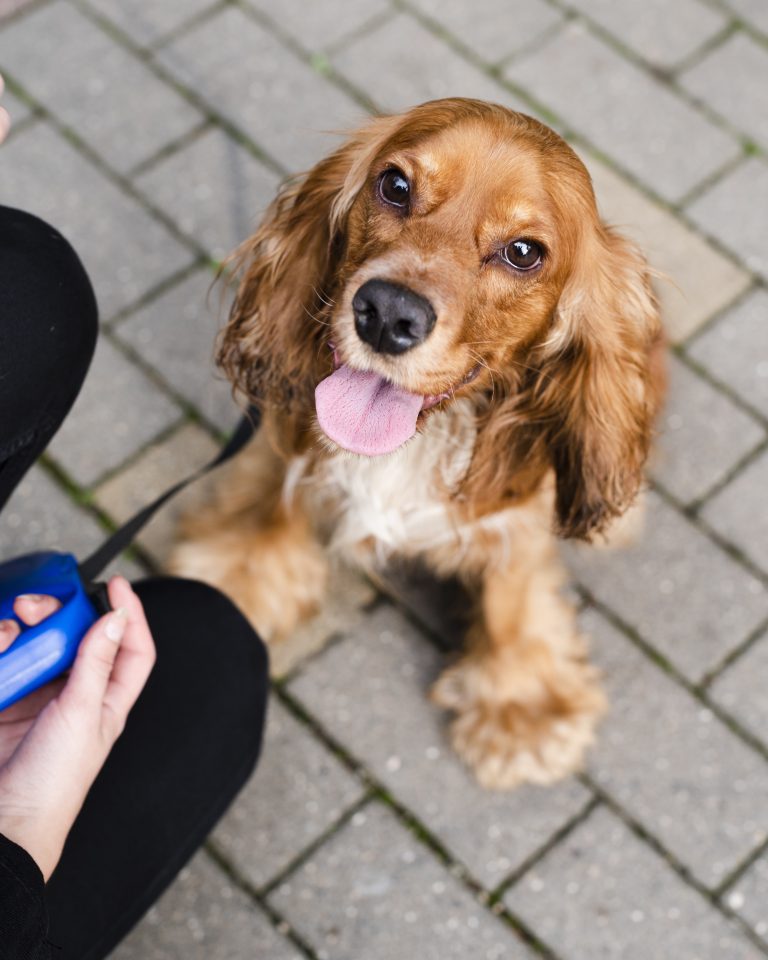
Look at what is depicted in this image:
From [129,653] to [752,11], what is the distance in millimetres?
3250

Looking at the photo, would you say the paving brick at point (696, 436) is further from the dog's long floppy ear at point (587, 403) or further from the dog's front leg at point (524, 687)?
the dog's long floppy ear at point (587, 403)

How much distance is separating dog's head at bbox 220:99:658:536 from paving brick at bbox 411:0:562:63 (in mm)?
1655

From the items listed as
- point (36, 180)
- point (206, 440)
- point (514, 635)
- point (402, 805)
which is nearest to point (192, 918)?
point (402, 805)

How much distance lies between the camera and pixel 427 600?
119 inches

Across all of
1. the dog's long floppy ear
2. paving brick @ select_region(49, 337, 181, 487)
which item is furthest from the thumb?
paving brick @ select_region(49, 337, 181, 487)

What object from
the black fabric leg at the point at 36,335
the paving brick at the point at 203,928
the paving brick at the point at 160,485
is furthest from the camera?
the paving brick at the point at 160,485

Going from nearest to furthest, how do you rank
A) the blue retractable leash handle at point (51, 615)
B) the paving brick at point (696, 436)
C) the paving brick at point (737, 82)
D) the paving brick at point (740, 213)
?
the blue retractable leash handle at point (51, 615)
the paving brick at point (696, 436)
the paving brick at point (740, 213)
the paving brick at point (737, 82)

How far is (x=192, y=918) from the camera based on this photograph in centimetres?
259

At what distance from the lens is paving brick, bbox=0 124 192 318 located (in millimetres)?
3342

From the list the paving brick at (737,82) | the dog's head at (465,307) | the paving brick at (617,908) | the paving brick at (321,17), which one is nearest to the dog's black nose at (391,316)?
the dog's head at (465,307)

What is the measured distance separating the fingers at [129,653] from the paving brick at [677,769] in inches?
51.2

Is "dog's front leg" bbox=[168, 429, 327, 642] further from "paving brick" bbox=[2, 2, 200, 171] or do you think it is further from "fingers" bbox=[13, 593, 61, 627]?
"paving brick" bbox=[2, 2, 200, 171]

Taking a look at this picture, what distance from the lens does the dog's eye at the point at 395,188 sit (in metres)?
2.05

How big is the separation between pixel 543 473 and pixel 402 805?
898 millimetres
